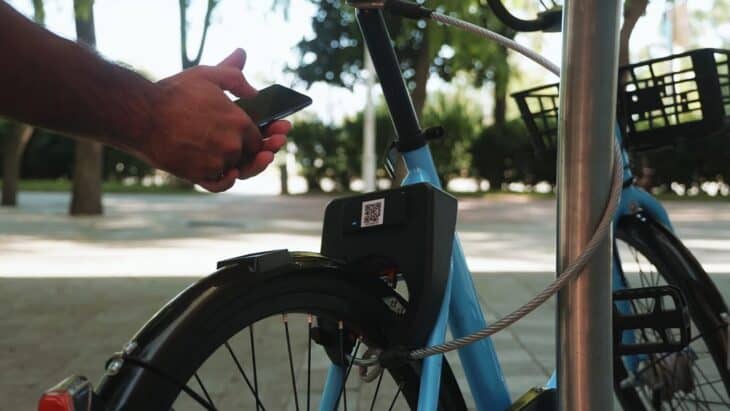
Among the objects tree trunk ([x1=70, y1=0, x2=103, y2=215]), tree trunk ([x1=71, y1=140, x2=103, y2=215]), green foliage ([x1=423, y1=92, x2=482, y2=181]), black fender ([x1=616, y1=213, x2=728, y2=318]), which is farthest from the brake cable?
green foliage ([x1=423, y1=92, x2=482, y2=181])

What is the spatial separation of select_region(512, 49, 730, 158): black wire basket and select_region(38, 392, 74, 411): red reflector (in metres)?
1.46

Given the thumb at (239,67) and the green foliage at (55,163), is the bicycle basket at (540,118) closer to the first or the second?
the thumb at (239,67)

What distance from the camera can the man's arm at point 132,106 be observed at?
90 cm

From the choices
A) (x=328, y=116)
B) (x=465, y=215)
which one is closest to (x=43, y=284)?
(x=465, y=215)

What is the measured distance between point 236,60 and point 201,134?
0.20 metres

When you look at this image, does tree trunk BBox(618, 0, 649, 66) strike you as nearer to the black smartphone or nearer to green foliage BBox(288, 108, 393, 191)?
the black smartphone

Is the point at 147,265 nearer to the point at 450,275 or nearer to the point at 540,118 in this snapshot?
the point at 540,118

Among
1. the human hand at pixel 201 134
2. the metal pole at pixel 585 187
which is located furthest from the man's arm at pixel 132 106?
the metal pole at pixel 585 187

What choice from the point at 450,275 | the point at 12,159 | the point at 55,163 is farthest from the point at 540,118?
the point at 55,163

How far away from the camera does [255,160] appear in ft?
3.60

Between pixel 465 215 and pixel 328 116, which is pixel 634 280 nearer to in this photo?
pixel 465 215

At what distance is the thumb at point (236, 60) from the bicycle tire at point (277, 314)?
0.33m

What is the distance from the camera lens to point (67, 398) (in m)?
1.07

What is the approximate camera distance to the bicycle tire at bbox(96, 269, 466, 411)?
1199mm
